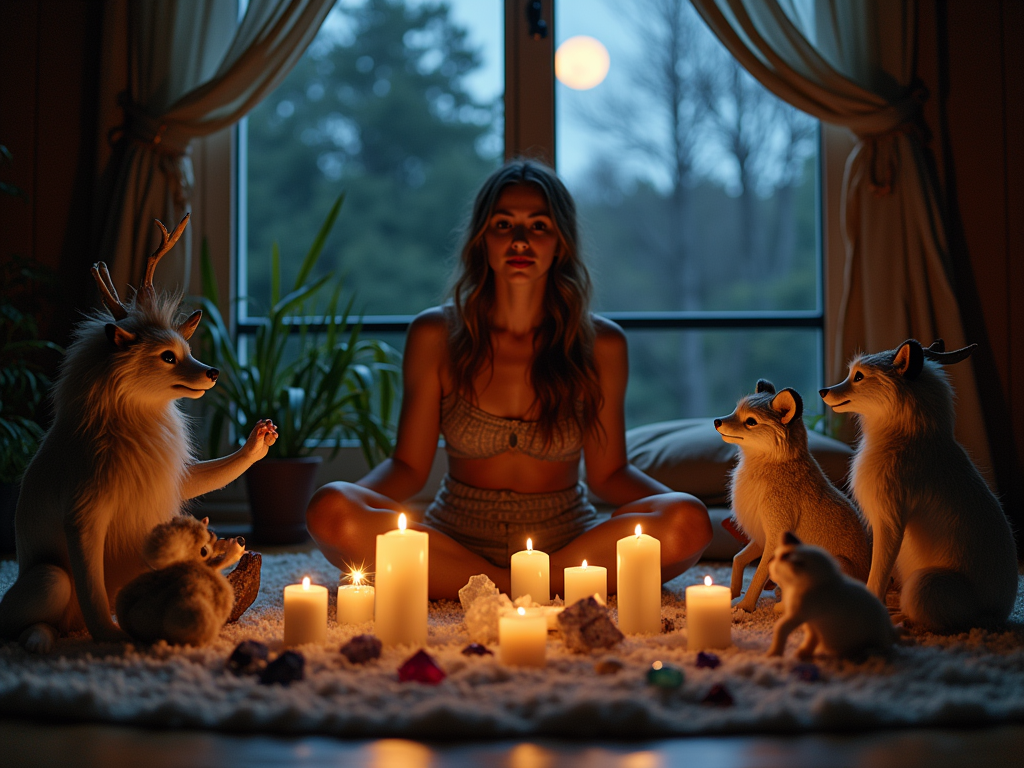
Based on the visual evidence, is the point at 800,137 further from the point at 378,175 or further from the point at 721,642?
the point at 721,642

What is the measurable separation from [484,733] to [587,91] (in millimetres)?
2946

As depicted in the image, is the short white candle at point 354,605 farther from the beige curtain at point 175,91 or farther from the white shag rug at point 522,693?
the beige curtain at point 175,91

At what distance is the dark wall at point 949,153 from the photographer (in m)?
2.97

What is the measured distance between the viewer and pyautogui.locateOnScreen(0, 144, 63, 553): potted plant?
238 centimetres

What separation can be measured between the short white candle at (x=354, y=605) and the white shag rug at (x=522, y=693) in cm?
20

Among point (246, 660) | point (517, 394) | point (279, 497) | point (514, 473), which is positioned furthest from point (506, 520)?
point (279, 497)

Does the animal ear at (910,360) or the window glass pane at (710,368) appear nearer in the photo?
the animal ear at (910,360)

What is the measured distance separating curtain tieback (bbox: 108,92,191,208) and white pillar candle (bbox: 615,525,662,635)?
2.31m

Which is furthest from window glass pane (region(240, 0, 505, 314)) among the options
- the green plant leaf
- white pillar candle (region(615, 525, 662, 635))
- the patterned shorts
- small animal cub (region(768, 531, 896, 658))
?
small animal cub (region(768, 531, 896, 658))

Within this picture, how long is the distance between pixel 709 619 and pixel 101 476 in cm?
111

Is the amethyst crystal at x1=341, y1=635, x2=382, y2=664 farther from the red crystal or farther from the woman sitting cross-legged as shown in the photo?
the woman sitting cross-legged

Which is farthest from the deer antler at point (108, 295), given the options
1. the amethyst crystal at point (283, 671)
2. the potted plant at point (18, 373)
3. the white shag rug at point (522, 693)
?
the potted plant at point (18, 373)

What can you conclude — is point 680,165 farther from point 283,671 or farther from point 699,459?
point 283,671

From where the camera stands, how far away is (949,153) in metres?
3.00
